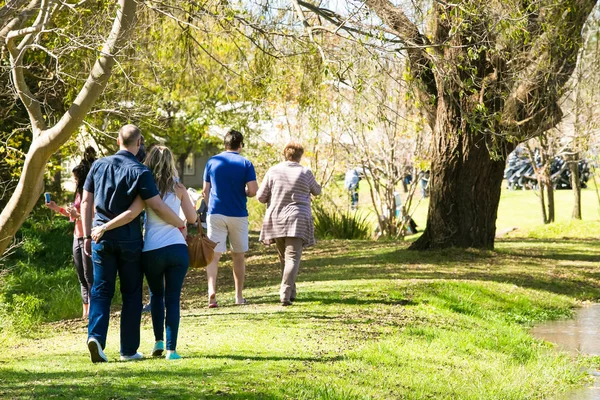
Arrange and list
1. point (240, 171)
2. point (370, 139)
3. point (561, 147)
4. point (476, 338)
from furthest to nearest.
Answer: point (561, 147) → point (370, 139) → point (240, 171) → point (476, 338)

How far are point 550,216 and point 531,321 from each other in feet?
57.3

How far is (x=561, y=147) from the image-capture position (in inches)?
1110

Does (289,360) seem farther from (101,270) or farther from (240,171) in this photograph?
(240,171)

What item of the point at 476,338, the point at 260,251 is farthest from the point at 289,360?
the point at 260,251

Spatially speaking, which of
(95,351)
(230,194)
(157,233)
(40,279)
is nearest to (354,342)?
(157,233)

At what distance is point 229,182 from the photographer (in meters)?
10.8

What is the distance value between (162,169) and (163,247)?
2.27 ft

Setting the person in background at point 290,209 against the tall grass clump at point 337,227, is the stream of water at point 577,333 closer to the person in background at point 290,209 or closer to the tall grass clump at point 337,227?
the person in background at point 290,209

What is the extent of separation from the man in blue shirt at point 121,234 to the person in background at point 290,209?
3248mm

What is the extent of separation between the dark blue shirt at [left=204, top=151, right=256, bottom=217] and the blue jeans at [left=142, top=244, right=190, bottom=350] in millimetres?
3165

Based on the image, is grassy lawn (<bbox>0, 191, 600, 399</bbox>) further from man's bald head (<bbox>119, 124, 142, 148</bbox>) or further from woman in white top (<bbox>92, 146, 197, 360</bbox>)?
A: man's bald head (<bbox>119, 124, 142, 148</bbox>)

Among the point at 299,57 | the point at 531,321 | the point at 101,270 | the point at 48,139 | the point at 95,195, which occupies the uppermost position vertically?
the point at 299,57

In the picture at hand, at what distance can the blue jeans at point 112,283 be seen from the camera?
Answer: 7.36m

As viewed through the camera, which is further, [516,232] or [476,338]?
[516,232]
